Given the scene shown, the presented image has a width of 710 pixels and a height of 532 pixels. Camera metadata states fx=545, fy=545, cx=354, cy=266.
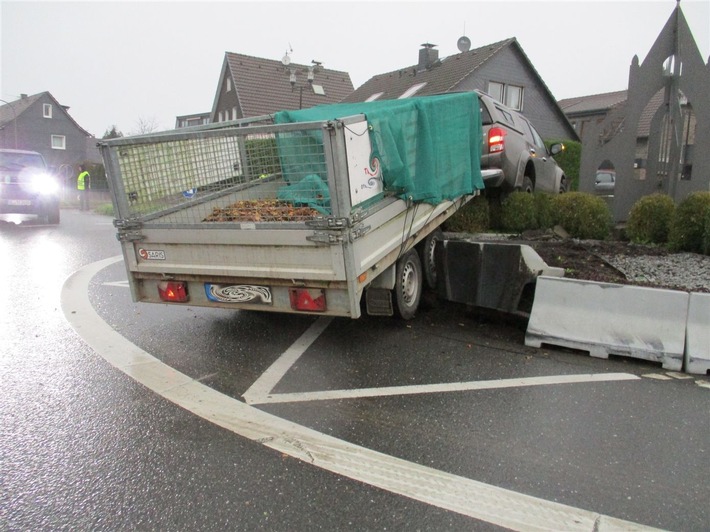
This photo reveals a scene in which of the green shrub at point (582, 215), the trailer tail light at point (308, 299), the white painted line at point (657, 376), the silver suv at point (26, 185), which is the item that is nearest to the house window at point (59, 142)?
the silver suv at point (26, 185)

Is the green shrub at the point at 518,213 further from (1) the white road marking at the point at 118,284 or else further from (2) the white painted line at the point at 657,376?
(1) the white road marking at the point at 118,284

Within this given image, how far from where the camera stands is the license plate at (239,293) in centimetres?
460

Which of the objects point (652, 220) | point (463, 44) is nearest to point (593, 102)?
point (463, 44)

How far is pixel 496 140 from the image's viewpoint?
8.00 m

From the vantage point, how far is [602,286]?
4898 mm

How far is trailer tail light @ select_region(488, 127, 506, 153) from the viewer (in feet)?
26.2

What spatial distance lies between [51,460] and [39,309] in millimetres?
3851

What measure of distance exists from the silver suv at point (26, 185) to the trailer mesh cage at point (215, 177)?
1280 cm

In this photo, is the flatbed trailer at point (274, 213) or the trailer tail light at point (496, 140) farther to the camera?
the trailer tail light at point (496, 140)

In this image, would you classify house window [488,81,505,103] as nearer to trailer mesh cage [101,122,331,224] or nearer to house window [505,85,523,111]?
house window [505,85,523,111]

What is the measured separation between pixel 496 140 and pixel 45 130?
5543cm

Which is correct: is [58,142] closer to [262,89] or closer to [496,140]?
[262,89]

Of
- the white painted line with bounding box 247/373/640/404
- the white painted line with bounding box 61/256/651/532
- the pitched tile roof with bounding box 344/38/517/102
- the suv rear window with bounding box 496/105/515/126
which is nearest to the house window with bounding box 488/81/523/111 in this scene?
the pitched tile roof with bounding box 344/38/517/102

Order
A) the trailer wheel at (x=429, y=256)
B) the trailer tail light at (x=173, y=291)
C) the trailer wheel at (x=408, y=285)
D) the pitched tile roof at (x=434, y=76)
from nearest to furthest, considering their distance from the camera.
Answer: the trailer tail light at (x=173, y=291) → the trailer wheel at (x=408, y=285) → the trailer wheel at (x=429, y=256) → the pitched tile roof at (x=434, y=76)
